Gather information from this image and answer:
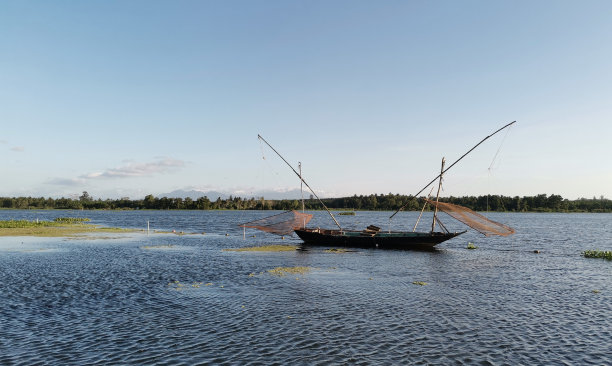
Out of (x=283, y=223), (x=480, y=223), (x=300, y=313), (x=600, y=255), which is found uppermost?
(x=480, y=223)

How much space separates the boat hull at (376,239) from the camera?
47375mm

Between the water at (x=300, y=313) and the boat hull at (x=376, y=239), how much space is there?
11.3 meters

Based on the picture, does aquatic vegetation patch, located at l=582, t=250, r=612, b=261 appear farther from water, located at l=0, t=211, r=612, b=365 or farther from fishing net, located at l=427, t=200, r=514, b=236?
fishing net, located at l=427, t=200, r=514, b=236

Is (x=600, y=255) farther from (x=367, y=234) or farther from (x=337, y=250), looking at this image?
(x=337, y=250)

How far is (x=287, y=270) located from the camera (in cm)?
3139

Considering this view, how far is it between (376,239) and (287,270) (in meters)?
20.5

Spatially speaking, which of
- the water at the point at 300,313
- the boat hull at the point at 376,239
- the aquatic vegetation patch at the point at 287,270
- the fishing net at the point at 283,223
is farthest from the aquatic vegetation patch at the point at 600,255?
A: the fishing net at the point at 283,223

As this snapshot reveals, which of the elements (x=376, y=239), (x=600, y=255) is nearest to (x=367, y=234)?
(x=376, y=239)

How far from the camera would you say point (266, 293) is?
76.3 ft

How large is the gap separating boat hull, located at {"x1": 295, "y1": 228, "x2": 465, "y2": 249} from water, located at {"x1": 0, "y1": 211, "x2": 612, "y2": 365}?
1129 cm

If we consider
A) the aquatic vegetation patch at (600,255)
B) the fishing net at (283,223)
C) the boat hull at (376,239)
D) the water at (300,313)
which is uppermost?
the fishing net at (283,223)

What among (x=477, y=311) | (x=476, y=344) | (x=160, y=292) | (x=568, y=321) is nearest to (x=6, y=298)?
(x=160, y=292)

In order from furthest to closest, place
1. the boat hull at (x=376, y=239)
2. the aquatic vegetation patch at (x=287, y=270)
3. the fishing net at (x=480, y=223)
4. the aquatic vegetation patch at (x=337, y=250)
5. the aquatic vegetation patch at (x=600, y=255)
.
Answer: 1. the boat hull at (x=376, y=239)
2. the aquatic vegetation patch at (x=337, y=250)
3. the fishing net at (x=480, y=223)
4. the aquatic vegetation patch at (x=600, y=255)
5. the aquatic vegetation patch at (x=287, y=270)

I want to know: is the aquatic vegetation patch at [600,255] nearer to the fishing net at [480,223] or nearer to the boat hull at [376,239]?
the fishing net at [480,223]
